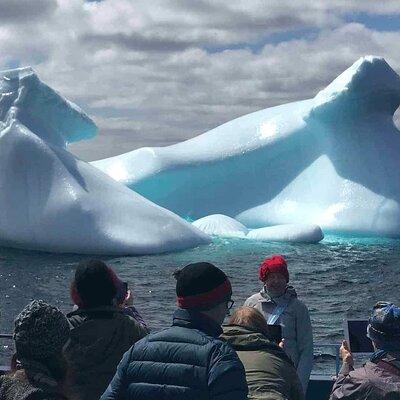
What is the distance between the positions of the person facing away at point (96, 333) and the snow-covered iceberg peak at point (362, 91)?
18.0m

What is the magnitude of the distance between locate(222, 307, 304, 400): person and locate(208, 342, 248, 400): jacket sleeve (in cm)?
36

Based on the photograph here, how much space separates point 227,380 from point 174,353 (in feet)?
0.60

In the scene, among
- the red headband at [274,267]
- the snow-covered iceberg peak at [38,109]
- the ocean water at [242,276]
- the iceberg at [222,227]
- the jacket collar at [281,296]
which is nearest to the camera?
the red headband at [274,267]

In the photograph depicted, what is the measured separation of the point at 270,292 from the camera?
3740mm

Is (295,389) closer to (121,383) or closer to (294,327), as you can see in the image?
(121,383)

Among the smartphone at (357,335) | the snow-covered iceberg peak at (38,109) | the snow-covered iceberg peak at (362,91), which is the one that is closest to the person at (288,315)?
the smartphone at (357,335)

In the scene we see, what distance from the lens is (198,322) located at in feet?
7.20

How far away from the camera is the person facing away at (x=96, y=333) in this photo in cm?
251

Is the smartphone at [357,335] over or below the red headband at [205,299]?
below

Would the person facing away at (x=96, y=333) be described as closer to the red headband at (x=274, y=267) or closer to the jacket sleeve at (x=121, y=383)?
the jacket sleeve at (x=121, y=383)

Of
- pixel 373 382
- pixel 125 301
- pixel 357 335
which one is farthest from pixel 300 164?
pixel 373 382

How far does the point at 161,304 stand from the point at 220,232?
7.14 metres

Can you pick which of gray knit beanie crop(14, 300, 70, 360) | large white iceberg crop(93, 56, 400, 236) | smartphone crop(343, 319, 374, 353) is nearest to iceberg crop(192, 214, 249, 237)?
large white iceberg crop(93, 56, 400, 236)

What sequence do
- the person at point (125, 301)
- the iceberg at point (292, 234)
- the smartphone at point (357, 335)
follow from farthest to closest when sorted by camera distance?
the iceberg at point (292, 234) → the smartphone at point (357, 335) → the person at point (125, 301)
